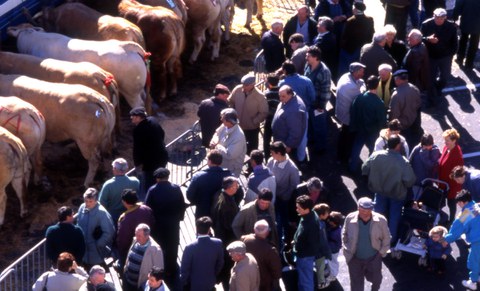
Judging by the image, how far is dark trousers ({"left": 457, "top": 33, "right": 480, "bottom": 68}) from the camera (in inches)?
720

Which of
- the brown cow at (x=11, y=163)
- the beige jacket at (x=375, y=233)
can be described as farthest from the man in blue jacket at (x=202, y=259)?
the brown cow at (x=11, y=163)

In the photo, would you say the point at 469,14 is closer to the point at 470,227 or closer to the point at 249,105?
the point at 249,105

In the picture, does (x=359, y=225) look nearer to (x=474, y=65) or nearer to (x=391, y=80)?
(x=391, y=80)

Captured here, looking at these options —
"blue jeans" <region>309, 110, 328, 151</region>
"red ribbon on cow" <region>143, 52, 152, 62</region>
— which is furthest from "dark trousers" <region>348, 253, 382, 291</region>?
"red ribbon on cow" <region>143, 52, 152, 62</region>

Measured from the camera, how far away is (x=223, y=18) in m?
20.4

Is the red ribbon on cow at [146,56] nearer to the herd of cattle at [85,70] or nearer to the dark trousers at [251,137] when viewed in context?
the herd of cattle at [85,70]

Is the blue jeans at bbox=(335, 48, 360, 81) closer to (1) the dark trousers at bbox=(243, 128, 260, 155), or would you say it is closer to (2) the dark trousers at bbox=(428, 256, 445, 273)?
(1) the dark trousers at bbox=(243, 128, 260, 155)

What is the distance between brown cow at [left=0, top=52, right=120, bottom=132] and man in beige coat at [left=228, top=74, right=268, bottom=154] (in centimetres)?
224

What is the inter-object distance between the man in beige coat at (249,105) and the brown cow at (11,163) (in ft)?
10.7

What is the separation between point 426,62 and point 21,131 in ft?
22.9

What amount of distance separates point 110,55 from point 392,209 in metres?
5.98

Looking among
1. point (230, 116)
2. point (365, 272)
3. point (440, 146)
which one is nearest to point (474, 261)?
point (365, 272)

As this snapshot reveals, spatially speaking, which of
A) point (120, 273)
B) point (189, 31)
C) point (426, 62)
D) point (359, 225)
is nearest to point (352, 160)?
point (426, 62)

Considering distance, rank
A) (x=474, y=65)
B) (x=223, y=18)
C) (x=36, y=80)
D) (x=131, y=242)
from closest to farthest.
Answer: (x=131, y=242), (x=36, y=80), (x=474, y=65), (x=223, y=18)
